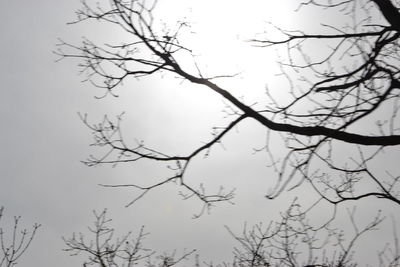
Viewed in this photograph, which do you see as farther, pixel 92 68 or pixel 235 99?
pixel 92 68

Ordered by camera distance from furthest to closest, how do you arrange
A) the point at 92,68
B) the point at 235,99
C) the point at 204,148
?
the point at 92,68 < the point at 204,148 < the point at 235,99

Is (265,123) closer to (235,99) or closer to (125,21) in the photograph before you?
(235,99)

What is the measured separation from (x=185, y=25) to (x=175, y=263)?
10.2 metres

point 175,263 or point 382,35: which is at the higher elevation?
point 175,263

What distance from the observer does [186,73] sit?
4.45 m

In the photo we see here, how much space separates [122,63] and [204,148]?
120cm

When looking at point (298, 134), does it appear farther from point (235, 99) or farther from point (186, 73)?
point (186, 73)

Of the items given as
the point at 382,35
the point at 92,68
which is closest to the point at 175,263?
the point at 92,68

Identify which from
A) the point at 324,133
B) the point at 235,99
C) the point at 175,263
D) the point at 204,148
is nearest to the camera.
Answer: the point at 324,133

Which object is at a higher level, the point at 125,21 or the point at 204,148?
the point at 125,21

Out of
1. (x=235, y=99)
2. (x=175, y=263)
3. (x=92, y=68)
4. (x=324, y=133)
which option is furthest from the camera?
(x=175, y=263)

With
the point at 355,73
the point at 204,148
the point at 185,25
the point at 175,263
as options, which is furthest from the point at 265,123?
the point at 175,263

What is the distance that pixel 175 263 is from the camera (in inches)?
554

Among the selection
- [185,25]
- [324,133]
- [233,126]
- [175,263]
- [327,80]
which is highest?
[175,263]
